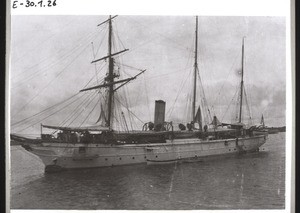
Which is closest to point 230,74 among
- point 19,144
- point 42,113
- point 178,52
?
point 178,52

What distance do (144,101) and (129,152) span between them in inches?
25.0

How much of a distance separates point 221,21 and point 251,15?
0.17 m

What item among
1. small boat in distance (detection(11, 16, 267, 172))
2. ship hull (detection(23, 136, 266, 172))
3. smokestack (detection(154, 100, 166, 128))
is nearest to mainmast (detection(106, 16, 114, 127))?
small boat in distance (detection(11, 16, 267, 172))

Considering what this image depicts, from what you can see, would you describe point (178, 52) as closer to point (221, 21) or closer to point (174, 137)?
point (221, 21)

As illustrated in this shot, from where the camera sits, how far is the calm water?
2119 millimetres

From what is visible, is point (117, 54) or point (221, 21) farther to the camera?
point (117, 54)

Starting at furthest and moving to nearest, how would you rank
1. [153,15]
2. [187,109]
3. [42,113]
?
[187,109] < [42,113] < [153,15]

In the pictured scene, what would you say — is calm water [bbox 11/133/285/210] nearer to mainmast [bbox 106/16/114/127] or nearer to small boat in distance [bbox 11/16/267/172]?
small boat in distance [bbox 11/16/267/172]

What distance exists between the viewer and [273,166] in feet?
7.28

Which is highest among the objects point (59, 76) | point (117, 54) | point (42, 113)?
point (117, 54)

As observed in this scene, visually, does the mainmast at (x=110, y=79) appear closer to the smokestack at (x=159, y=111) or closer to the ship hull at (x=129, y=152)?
the ship hull at (x=129, y=152)

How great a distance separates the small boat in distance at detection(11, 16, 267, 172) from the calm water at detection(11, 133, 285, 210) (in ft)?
0.56

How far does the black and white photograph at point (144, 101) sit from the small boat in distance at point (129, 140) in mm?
14

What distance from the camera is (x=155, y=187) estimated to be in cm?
225
